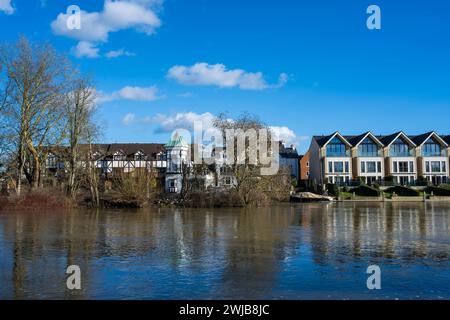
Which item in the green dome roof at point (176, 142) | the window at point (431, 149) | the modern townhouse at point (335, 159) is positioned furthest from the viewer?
the window at point (431, 149)

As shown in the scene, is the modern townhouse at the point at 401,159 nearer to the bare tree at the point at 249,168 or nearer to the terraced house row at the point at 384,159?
the terraced house row at the point at 384,159

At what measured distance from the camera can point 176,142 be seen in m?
74.3

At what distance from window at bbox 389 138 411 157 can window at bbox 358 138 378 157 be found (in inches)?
104

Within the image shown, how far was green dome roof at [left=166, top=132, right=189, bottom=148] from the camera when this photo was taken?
243ft

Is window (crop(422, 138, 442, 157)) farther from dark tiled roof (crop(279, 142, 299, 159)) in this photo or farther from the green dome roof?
the green dome roof

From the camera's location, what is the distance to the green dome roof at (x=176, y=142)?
74000 millimetres

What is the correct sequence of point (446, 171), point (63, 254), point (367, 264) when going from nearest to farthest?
point (367, 264)
point (63, 254)
point (446, 171)

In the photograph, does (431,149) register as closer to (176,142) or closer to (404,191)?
(404,191)

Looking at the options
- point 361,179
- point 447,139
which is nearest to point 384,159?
point 361,179

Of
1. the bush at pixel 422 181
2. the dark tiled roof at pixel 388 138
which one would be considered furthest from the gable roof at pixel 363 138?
the bush at pixel 422 181

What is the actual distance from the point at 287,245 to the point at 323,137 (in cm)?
6838

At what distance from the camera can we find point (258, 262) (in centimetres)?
1230
